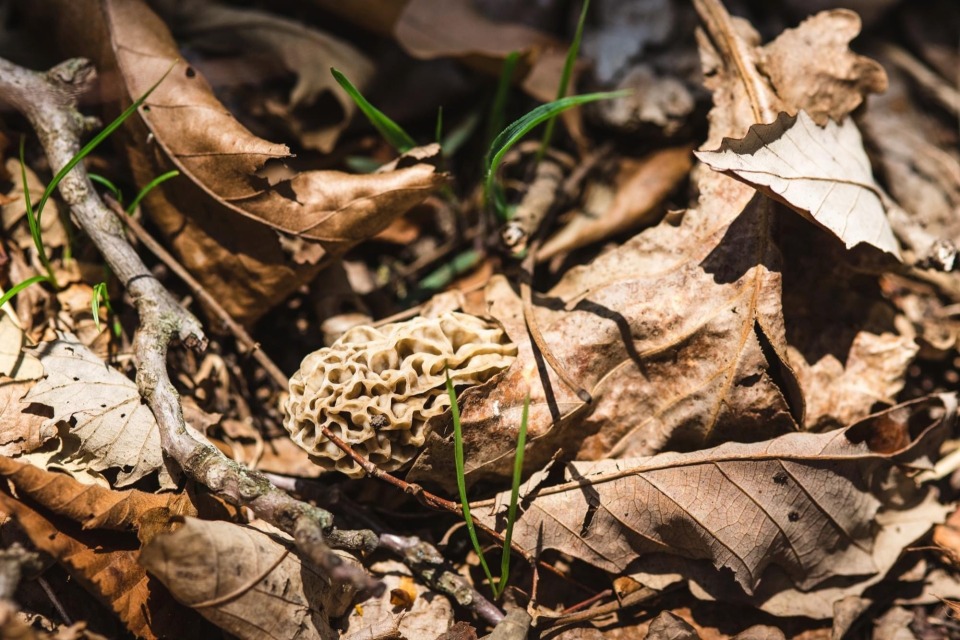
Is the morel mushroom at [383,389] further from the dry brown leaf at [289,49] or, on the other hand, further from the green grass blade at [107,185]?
the dry brown leaf at [289,49]

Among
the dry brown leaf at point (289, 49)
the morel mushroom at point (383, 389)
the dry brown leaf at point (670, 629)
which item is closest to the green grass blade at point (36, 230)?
the morel mushroom at point (383, 389)

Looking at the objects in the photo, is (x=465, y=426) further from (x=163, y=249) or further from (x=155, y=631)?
(x=163, y=249)

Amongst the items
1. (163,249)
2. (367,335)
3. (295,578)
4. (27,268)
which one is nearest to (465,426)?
(367,335)

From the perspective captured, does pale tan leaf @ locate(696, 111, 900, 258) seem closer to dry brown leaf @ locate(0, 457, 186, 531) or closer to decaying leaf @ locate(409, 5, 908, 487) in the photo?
decaying leaf @ locate(409, 5, 908, 487)

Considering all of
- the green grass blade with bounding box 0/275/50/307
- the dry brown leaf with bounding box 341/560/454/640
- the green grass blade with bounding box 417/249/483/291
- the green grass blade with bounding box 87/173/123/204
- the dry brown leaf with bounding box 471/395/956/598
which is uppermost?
the green grass blade with bounding box 87/173/123/204

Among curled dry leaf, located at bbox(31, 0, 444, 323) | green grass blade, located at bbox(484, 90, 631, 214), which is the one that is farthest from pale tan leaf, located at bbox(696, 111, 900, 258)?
curled dry leaf, located at bbox(31, 0, 444, 323)

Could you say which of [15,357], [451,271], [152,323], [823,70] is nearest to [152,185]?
[152,323]
